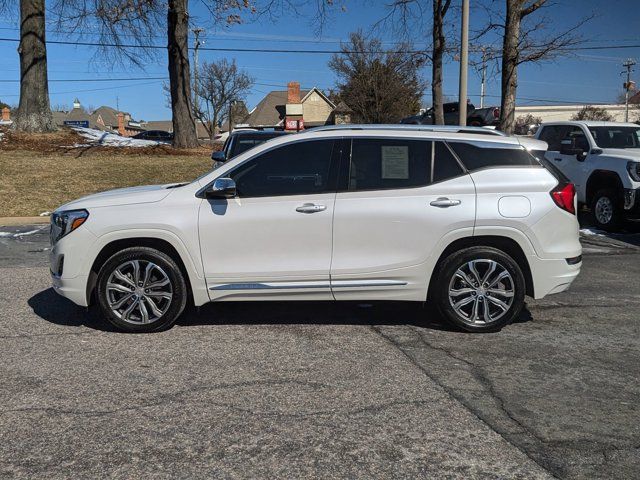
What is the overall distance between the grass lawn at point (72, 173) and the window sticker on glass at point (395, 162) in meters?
10.4

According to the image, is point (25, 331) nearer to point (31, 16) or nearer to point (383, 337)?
point (383, 337)

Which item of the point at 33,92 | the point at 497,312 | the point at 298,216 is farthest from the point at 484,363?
the point at 33,92

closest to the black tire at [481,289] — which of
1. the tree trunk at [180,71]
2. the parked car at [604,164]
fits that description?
the parked car at [604,164]

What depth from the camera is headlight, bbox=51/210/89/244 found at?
546 cm

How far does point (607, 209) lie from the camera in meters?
11.5

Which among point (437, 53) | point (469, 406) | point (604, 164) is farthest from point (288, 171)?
point (437, 53)

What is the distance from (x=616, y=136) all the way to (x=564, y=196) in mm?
7765

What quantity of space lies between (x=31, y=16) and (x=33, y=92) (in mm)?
2359

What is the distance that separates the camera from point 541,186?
18.3 feet

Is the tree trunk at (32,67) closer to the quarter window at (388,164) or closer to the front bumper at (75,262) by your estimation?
the front bumper at (75,262)

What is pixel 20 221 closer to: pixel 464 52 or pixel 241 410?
pixel 464 52

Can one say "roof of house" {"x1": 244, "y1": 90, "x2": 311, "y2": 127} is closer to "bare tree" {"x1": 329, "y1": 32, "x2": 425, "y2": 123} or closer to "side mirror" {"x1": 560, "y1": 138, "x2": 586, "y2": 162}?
"bare tree" {"x1": 329, "y1": 32, "x2": 425, "y2": 123}

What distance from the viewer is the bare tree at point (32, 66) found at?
20203 mm

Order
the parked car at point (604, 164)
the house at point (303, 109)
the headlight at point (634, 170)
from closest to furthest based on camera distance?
the headlight at point (634, 170) → the parked car at point (604, 164) → the house at point (303, 109)
